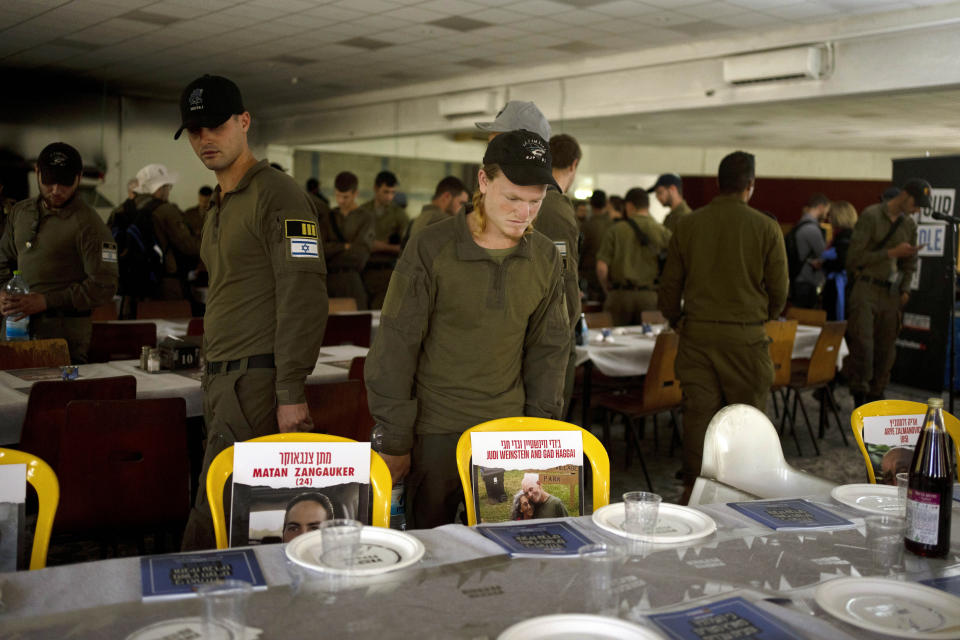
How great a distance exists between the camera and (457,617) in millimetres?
1408

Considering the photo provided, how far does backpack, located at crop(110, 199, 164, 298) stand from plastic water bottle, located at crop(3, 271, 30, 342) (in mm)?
2708

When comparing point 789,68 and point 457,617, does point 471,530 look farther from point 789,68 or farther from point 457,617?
point 789,68

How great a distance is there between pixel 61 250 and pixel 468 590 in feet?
11.7

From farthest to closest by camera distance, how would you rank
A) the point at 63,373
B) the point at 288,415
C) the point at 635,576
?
the point at 63,373
the point at 288,415
the point at 635,576

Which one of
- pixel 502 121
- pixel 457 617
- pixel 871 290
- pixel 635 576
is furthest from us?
pixel 871 290

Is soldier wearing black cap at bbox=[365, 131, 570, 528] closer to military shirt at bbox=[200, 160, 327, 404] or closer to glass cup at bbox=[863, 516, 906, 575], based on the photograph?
military shirt at bbox=[200, 160, 327, 404]

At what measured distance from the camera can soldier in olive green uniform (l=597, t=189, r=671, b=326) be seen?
23.1 feet

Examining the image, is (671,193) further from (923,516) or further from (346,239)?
(923,516)

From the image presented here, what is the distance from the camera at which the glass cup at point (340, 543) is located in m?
1.55

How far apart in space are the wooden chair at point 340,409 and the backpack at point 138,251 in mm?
4491

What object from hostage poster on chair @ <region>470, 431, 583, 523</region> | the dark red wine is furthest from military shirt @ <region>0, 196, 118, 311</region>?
the dark red wine

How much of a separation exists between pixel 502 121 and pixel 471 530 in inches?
70.9

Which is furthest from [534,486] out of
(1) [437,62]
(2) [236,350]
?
(1) [437,62]

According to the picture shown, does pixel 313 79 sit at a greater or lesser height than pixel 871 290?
greater
